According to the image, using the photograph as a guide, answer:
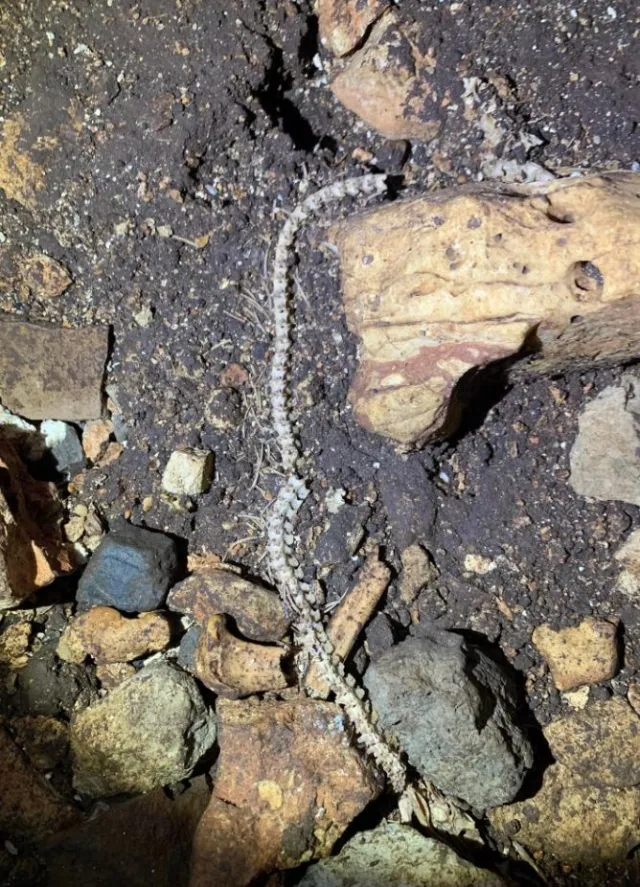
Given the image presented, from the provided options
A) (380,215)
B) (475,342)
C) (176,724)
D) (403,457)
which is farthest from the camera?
(403,457)

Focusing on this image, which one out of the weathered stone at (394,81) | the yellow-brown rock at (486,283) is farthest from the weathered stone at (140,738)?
the weathered stone at (394,81)

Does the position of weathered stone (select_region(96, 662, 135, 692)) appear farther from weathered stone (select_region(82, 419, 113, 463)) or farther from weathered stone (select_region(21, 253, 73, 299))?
weathered stone (select_region(21, 253, 73, 299))

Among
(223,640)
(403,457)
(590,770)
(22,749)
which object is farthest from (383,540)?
(22,749)

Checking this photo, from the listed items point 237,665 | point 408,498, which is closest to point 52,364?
point 237,665

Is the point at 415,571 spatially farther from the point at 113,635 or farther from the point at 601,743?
the point at 113,635

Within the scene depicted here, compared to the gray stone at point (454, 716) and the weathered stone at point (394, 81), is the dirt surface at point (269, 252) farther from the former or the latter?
the gray stone at point (454, 716)

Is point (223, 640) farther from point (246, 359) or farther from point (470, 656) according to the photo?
point (246, 359)
